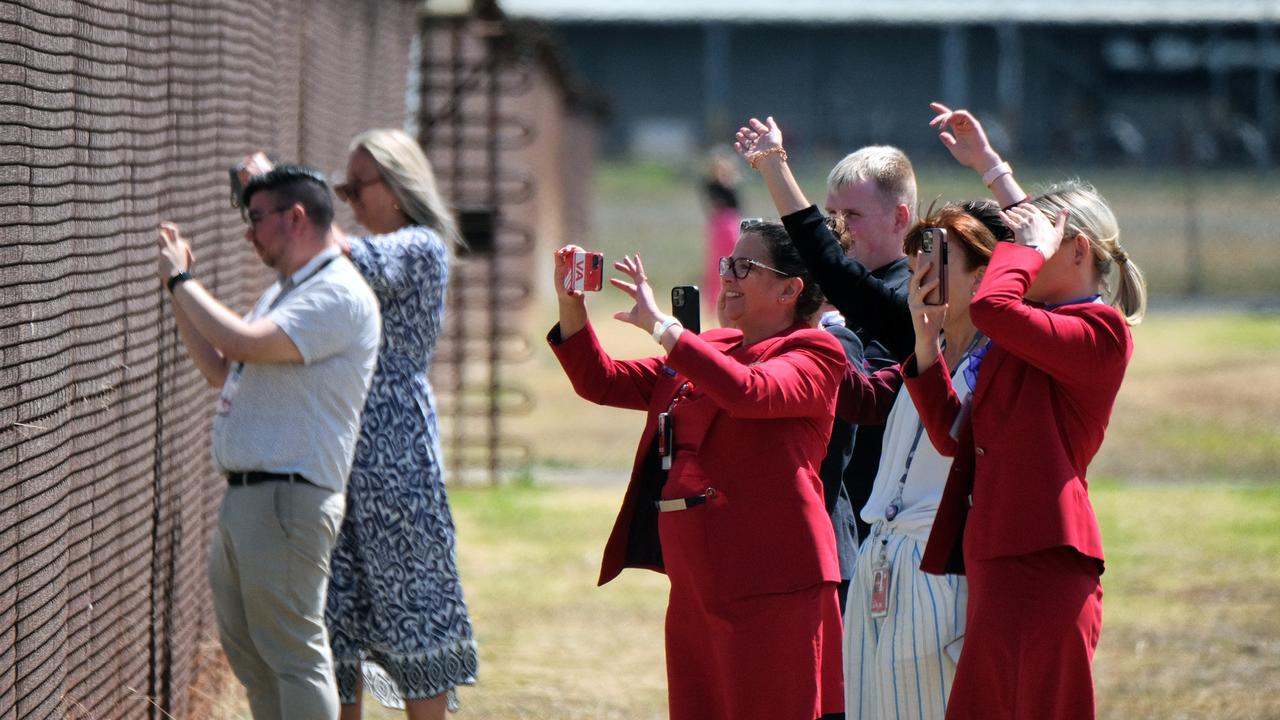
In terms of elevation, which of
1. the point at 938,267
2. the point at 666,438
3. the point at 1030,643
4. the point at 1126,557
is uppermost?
the point at 938,267

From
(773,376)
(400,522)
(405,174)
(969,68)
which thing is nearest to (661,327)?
(773,376)

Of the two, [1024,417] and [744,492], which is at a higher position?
[1024,417]

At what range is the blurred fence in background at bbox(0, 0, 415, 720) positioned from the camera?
13.5ft

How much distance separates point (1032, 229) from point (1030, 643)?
944 millimetres

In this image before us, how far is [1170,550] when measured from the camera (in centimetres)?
937

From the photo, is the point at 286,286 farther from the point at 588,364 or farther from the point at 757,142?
the point at 757,142

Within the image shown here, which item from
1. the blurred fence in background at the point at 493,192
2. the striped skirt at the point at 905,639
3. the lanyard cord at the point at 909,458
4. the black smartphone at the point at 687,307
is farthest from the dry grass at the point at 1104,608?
the black smartphone at the point at 687,307

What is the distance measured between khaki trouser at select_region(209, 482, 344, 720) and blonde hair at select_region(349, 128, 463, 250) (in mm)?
1171

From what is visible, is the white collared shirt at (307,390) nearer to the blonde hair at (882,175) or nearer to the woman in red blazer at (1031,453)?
the blonde hair at (882,175)

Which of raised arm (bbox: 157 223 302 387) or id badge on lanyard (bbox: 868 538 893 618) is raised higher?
raised arm (bbox: 157 223 302 387)

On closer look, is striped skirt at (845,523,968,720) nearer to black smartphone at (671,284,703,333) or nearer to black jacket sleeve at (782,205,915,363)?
black jacket sleeve at (782,205,915,363)

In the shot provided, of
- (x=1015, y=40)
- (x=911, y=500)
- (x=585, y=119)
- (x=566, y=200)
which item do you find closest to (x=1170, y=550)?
(x=911, y=500)

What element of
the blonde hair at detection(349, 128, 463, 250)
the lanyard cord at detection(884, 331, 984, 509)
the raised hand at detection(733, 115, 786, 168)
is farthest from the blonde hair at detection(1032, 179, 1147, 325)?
the blonde hair at detection(349, 128, 463, 250)

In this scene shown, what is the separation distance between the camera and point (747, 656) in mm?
4121
